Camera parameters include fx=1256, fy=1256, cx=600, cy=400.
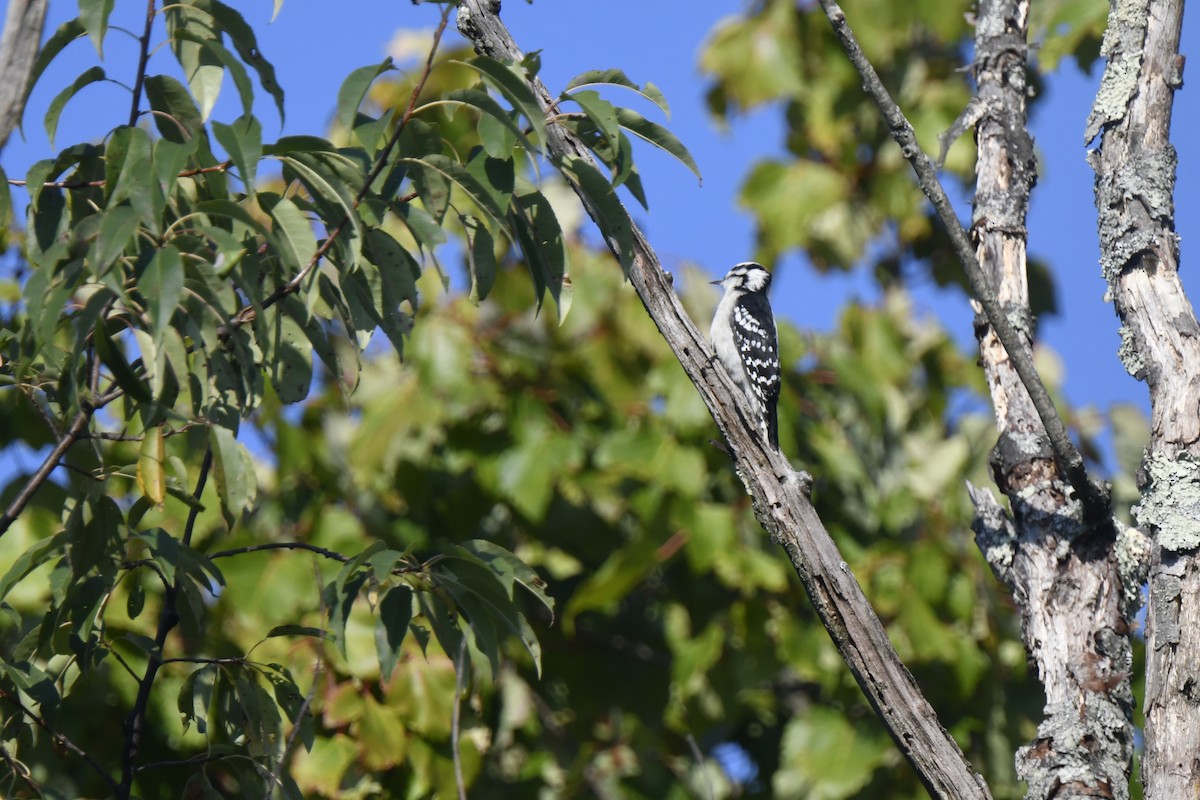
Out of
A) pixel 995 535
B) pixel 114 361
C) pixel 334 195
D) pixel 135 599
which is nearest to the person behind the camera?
pixel 114 361

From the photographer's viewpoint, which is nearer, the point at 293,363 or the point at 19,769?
the point at 19,769

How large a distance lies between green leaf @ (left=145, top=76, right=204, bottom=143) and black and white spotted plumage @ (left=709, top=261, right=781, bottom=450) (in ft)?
11.3

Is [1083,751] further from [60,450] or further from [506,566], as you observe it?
[60,450]

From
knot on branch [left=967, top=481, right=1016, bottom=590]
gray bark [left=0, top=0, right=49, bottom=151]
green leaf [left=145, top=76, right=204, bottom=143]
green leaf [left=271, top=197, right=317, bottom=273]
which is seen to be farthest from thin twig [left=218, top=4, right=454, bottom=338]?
knot on branch [left=967, top=481, right=1016, bottom=590]

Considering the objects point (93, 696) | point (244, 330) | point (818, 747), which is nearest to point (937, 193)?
point (244, 330)

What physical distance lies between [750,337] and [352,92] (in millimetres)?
4769

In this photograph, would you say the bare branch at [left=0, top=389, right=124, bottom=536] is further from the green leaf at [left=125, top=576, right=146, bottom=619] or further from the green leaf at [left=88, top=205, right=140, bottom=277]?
the green leaf at [left=88, top=205, right=140, bottom=277]

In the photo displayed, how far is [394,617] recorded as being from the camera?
8.34 feet

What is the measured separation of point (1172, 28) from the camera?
120 inches

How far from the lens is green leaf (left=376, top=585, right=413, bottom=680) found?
8.18 feet

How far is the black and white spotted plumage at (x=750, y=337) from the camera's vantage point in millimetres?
6164

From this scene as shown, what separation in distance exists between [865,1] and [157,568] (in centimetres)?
549

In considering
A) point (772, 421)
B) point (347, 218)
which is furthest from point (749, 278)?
point (347, 218)

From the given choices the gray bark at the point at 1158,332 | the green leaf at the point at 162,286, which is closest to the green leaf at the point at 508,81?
the green leaf at the point at 162,286
